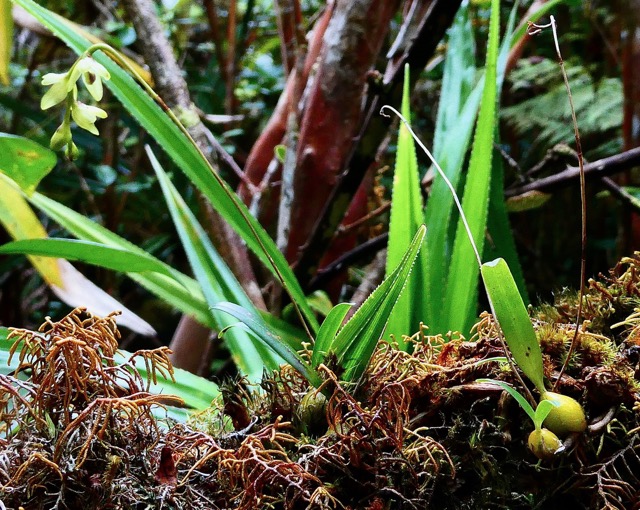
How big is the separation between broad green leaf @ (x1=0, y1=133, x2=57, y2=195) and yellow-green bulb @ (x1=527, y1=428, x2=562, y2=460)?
50 centimetres

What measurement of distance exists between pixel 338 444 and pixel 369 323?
9 centimetres

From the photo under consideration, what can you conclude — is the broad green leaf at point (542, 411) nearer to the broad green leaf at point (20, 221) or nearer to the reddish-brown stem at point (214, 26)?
the broad green leaf at point (20, 221)

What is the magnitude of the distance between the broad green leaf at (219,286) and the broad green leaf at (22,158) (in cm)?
23

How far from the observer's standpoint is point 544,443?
0.33m

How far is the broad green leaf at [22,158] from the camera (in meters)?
0.54

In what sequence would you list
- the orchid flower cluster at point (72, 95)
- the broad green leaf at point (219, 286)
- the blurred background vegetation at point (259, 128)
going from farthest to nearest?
1. the blurred background vegetation at point (259, 128)
2. the broad green leaf at point (219, 286)
3. the orchid flower cluster at point (72, 95)

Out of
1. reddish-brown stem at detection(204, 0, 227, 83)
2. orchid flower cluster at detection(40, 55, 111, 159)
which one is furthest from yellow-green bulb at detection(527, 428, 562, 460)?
reddish-brown stem at detection(204, 0, 227, 83)

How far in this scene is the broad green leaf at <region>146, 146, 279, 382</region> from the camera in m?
0.64

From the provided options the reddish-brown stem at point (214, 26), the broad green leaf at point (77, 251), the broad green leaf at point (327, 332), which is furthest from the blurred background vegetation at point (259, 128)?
the broad green leaf at point (327, 332)

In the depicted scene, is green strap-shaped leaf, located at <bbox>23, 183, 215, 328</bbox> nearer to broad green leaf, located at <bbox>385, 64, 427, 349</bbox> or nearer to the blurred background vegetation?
→ broad green leaf, located at <bbox>385, 64, 427, 349</bbox>

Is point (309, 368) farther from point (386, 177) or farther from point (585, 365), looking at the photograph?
point (386, 177)

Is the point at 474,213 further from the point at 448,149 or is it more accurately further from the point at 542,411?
the point at 542,411

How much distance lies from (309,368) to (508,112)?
5.10 ft

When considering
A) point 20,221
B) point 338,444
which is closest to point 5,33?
point 20,221
